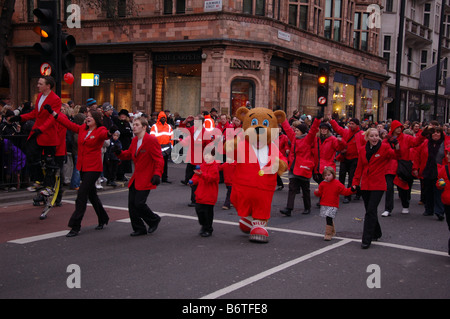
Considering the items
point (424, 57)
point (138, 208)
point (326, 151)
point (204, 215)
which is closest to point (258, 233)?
point (204, 215)

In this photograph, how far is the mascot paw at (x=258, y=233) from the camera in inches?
287

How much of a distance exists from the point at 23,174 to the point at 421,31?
4030 centimetres

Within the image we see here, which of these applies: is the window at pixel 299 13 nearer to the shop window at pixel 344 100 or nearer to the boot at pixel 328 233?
the shop window at pixel 344 100

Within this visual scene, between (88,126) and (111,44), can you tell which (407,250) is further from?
(111,44)

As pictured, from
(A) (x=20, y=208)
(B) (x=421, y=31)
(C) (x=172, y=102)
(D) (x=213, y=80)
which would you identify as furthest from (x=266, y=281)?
(B) (x=421, y=31)

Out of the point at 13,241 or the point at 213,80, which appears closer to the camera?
the point at 13,241

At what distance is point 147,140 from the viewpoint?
7.52 meters

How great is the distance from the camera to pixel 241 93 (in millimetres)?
23750

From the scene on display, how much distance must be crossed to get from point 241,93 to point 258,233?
17.0m

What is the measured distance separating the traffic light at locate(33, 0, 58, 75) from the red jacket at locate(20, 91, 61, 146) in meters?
1.19

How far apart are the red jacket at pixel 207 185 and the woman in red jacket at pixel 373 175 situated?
2.07 metres

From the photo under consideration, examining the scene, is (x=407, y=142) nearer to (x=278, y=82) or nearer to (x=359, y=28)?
(x=278, y=82)

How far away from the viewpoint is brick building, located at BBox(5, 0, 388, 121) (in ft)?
76.2

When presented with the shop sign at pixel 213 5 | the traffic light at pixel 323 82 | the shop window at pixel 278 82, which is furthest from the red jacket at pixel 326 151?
the shop window at pixel 278 82
